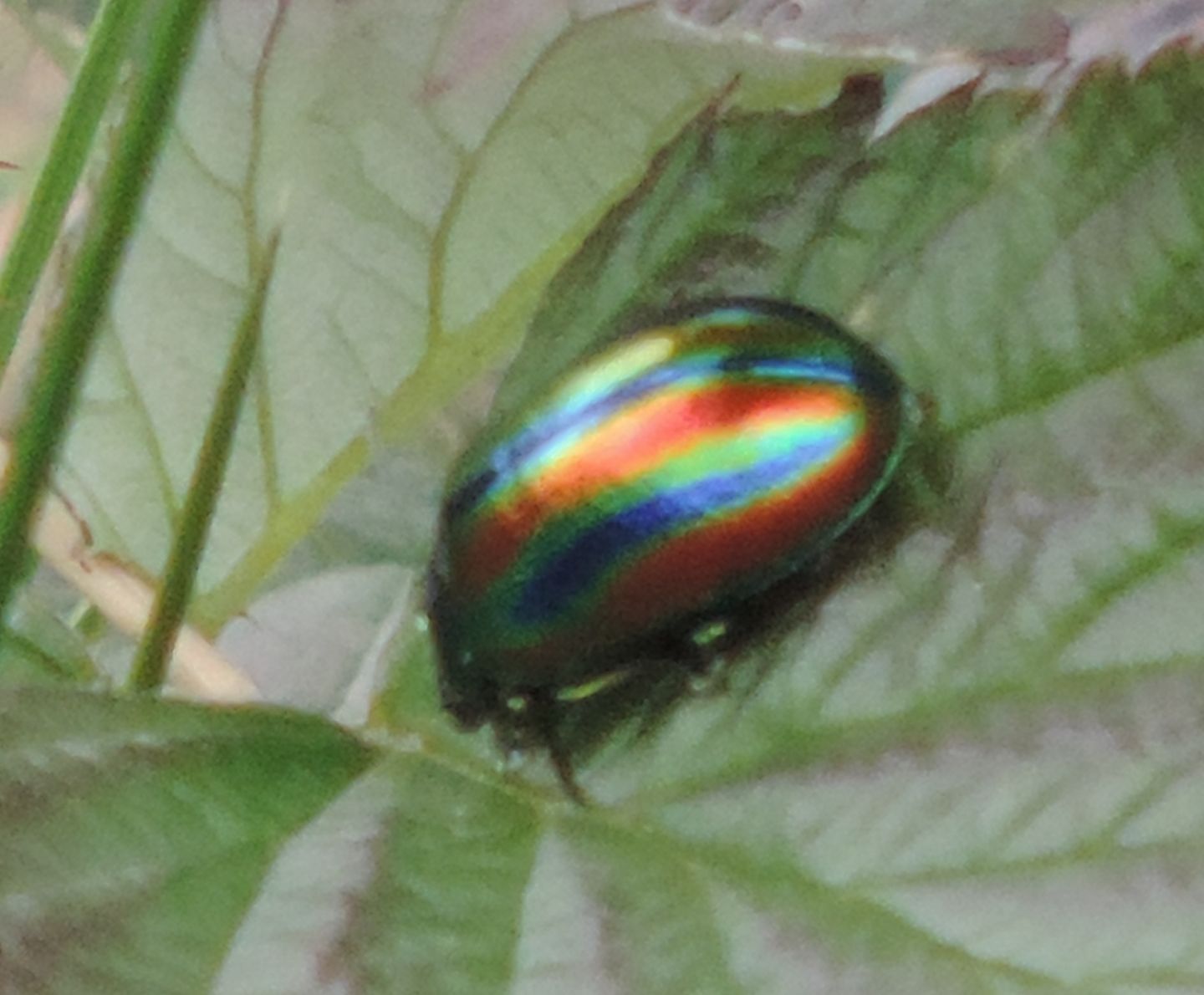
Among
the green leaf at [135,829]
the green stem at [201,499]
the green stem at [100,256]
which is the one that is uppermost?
the green stem at [100,256]

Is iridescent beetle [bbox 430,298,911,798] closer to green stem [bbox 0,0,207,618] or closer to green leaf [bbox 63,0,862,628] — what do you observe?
green leaf [bbox 63,0,862,628]

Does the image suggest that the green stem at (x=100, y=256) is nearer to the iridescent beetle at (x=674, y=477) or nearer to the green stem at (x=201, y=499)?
the green stem at (x=201, y=499)

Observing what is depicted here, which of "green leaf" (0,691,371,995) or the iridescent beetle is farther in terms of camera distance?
the iridescent beetle

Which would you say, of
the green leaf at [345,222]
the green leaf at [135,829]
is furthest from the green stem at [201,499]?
the green leaf at [345,222]

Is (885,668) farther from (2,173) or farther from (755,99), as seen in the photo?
(2,173)

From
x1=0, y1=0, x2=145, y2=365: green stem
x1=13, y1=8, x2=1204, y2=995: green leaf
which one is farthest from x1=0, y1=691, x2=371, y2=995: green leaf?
x1=0, y1=0, x2=145, y2=365: green stem

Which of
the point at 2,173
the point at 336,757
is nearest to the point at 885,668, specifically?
the point at 336,757

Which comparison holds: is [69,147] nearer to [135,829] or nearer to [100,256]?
[100,256]
